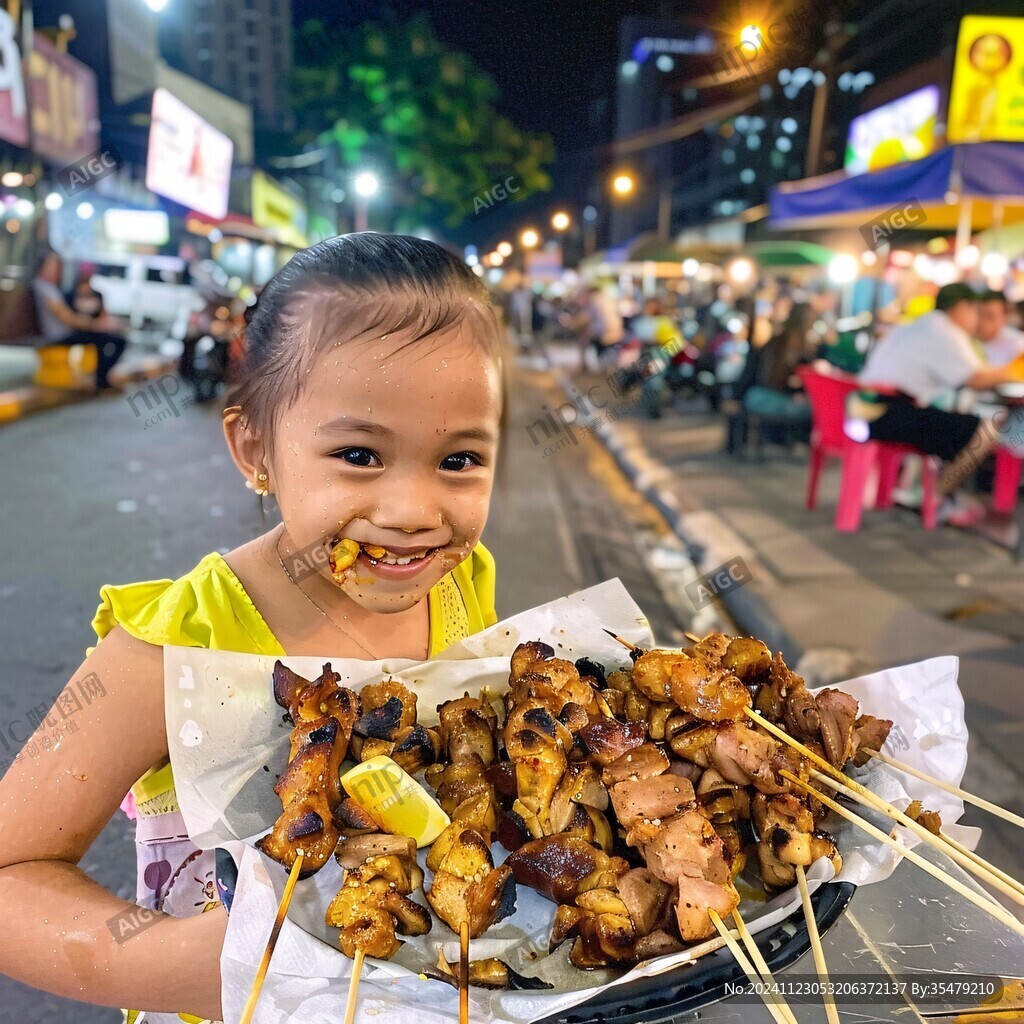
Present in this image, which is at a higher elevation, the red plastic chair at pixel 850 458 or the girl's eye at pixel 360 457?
the girl's eye at pixel 360 457

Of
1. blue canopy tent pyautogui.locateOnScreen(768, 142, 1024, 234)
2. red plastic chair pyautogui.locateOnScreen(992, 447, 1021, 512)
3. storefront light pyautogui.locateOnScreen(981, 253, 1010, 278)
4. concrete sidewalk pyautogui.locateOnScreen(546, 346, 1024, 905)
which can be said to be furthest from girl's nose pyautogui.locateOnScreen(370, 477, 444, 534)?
storefront light pyautogui.locateOnScreen(981, 253, 1010, 278)

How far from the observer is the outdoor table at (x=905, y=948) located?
1146 millimetres

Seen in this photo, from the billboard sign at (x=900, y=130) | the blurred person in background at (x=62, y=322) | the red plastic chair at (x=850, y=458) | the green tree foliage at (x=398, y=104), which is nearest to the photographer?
the red plastic chair at (x=850, y=458)

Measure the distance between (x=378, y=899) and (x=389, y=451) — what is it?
2.12 ft

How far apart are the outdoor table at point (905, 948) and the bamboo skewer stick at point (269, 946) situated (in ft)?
1.77

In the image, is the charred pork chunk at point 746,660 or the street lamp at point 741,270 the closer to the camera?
the charred pork chunk at point 746,660

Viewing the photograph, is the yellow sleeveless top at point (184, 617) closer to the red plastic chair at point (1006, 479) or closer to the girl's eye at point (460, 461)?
the girl's eye at point (460, 461)

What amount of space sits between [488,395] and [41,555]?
636 centimetres

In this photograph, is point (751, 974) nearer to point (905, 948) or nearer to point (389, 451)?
point (905, 948)

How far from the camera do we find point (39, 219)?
1925cm

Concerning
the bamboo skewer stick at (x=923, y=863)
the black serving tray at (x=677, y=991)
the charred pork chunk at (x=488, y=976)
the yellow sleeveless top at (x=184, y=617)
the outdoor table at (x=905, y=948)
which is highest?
the yellow sleeveless top at (x=184, y=617)

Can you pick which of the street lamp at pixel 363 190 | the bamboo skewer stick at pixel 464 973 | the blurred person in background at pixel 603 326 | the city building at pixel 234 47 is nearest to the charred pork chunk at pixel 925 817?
the bamboo skewer stick at pixel 464 973

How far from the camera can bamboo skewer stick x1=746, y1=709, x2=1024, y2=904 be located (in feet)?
3.66

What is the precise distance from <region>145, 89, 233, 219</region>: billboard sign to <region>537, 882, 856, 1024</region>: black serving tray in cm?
2079
